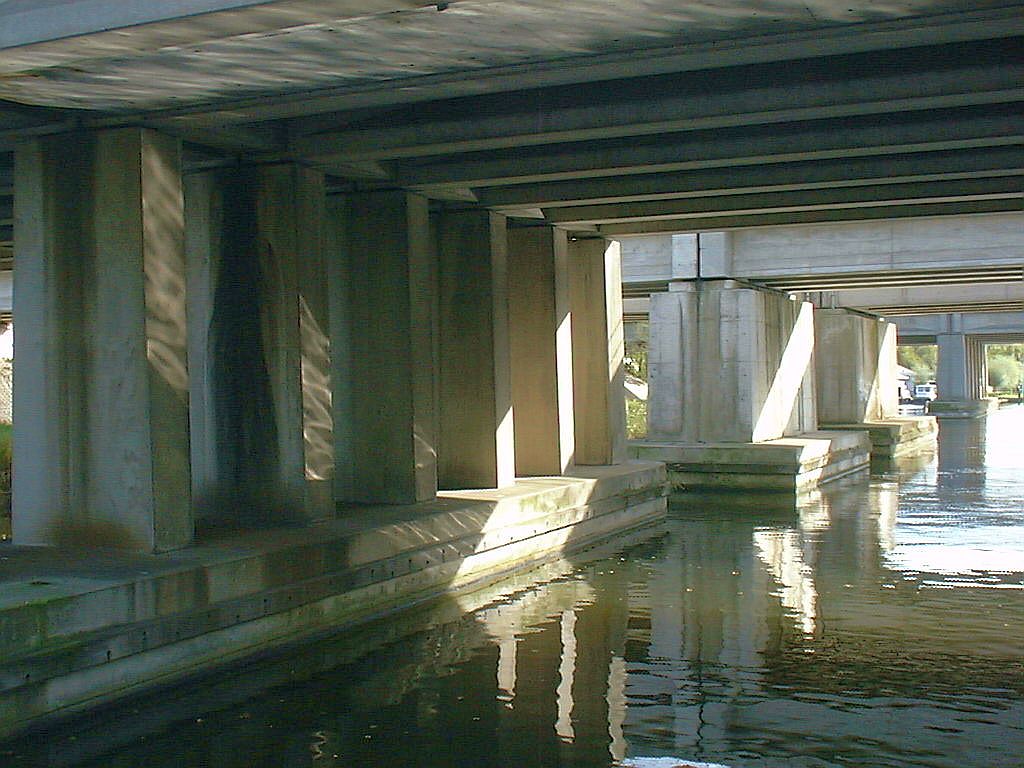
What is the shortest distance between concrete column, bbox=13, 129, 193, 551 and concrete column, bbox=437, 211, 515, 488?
6.55m

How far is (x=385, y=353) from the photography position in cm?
1634

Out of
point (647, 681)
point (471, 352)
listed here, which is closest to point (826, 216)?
point (471, 352)

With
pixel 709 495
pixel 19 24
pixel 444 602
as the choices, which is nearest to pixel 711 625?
pixel 444 602

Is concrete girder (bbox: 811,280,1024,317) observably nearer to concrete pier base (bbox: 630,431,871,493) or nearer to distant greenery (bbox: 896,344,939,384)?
concrete pier base (bbox: 630,431,871,493)

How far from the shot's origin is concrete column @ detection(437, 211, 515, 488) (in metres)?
18.4

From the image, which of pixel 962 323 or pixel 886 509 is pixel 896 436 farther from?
pixel 962 323

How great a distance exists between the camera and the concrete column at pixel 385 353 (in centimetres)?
1627

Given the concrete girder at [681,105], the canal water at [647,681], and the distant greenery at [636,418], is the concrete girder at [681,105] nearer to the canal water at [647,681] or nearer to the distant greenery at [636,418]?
the canal water at [647,681]

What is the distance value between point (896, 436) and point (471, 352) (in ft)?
73.1

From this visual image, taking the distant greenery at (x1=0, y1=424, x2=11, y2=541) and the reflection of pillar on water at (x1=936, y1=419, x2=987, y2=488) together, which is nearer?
the distant greenery at (x1=0, y1=424, x2=11, y2=541)

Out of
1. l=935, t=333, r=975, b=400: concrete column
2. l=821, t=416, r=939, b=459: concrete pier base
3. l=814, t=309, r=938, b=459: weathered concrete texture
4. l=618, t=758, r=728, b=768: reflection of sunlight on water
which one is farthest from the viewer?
l=935, t=333, r=975, b=400: concrete column

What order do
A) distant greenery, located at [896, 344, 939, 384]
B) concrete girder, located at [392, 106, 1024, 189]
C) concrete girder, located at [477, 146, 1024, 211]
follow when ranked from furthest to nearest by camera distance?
distant greenery, located at [896, 344, 939, 384]
concrete girder, located at [477, 146, 1024, 211]
concrete girder, located at [392, 106, 1024, 189]

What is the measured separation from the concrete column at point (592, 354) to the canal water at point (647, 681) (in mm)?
4890

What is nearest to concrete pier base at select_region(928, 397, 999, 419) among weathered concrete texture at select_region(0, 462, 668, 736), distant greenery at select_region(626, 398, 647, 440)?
distant greenery at select_region(626, 398, 647, 440)
